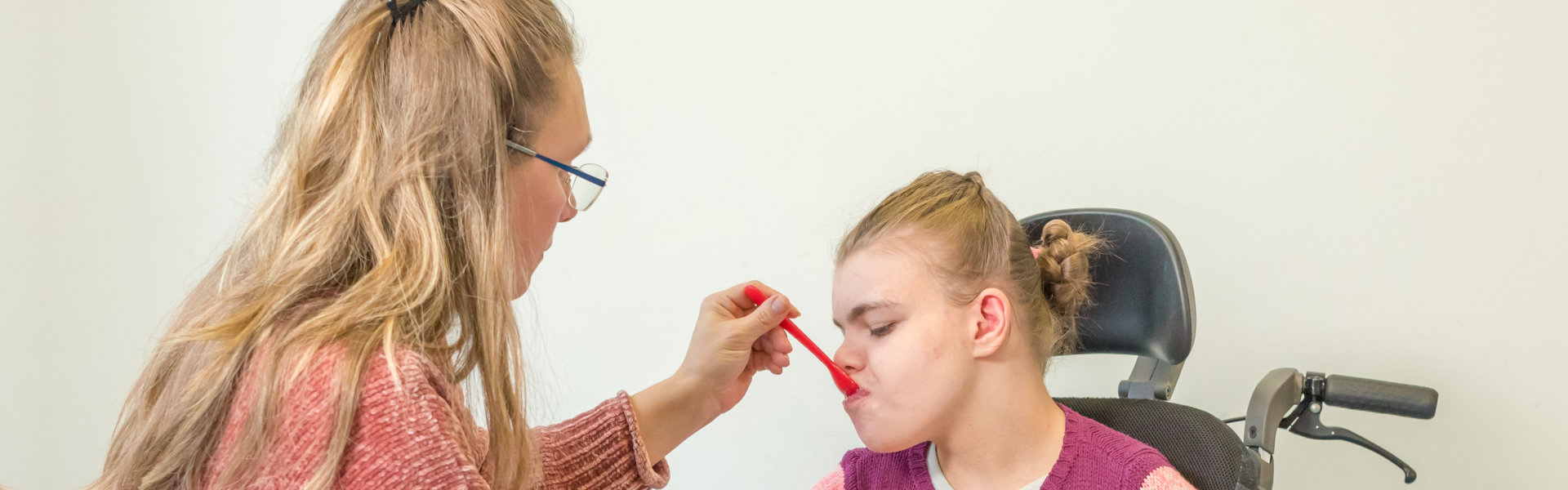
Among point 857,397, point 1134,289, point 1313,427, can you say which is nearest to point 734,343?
point 857,397

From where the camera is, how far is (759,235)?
1710mm

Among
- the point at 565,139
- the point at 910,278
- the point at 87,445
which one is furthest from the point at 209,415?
the point at 87,445

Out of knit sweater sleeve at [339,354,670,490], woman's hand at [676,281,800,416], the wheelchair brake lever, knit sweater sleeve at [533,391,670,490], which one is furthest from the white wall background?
knit sweater sleeve at [339,354,670,490]

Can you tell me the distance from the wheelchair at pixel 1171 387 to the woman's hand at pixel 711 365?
1.07ft

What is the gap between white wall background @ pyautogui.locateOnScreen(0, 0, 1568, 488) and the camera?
1396 mm

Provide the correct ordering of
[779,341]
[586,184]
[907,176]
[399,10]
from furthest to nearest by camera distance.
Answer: [907,176]
[779,341]
[586,184]
[399,10]

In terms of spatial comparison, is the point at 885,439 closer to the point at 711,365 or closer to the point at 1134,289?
the point at 711,365

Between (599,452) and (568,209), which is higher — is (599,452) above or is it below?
below

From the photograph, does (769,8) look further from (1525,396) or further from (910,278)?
(1525,396)

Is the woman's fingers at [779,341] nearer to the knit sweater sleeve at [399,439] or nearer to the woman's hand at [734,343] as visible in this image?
the woman's hand at [734,343]

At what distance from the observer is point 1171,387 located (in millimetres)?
1241

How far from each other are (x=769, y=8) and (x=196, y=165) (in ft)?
3.57

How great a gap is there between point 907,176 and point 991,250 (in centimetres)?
45

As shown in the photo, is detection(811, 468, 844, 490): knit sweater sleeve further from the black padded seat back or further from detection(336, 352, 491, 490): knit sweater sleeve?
detection(336, 352, 491, 490): knit sweater sleeve
